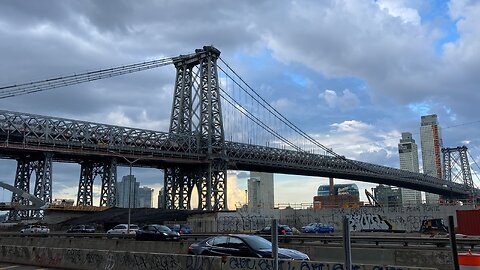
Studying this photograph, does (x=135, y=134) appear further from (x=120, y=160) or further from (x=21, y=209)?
(x=21, y=209)

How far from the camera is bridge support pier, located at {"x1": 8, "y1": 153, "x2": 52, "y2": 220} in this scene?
95.2 m

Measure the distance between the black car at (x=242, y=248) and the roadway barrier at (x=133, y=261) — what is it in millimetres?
1755

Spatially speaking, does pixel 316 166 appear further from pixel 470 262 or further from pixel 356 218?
pixel 470 262

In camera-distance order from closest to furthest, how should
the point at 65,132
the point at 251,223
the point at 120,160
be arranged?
the point at 251,223
the point at 65,132
the point at 120,160

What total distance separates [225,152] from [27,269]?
3656 inches

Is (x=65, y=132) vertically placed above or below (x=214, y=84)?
below

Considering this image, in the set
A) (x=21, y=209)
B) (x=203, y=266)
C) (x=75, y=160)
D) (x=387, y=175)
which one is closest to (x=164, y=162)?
(x=75, y=160)

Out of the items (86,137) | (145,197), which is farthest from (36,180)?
(145,197)

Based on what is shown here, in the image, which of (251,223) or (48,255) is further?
(251,223)

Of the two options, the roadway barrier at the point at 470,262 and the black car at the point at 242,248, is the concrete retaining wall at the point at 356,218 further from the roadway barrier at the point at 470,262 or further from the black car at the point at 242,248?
the roadway barrier at the point at 470,262

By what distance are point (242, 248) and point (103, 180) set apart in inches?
3741

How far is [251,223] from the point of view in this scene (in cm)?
7338

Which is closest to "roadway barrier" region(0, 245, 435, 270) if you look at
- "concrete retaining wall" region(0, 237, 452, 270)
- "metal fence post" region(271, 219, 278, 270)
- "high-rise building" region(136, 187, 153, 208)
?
A: "metal fence post" region(271, 219, 278, 270)

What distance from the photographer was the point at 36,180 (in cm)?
9981
